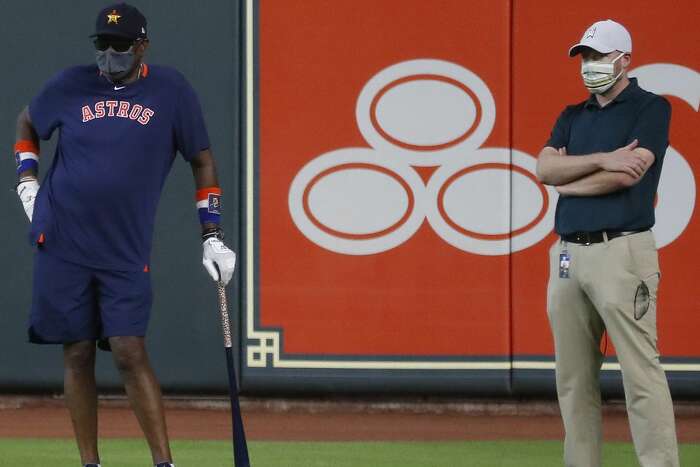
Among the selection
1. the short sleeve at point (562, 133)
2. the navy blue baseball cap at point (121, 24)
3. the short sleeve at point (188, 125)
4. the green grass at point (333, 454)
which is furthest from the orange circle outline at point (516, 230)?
the navy blue baseball cap at point (121, 24)

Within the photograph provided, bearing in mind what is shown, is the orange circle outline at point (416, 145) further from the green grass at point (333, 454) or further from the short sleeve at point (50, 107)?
the short sleeve at point (50, 107)

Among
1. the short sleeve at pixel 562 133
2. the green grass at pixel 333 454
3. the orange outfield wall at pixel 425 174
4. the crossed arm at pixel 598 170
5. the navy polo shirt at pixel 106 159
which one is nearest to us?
the crossed arm at pixel 598 170

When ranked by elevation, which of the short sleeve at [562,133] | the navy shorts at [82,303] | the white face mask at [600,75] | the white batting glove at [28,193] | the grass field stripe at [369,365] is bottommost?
the grass field stripe at [369,365]

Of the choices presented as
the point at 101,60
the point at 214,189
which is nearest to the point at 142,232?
the point at 214,189

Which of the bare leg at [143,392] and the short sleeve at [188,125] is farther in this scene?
Answer: the short sleeve at [188,125]

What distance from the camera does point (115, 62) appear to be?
185 inches

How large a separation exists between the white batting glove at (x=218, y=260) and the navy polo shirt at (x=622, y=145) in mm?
1184

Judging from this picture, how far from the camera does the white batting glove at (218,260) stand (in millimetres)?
4828

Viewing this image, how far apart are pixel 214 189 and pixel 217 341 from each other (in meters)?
2.45

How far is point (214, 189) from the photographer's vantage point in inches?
194

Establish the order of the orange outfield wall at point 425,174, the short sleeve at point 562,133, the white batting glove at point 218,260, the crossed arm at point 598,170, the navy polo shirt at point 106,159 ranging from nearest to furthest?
the crossed arm at point 598,170 → the navy polo shirt at point 106,159 → the white batting glove at point 218,260 → the short sleeve at point 562,133 → the orange outfield wall at point 425,174

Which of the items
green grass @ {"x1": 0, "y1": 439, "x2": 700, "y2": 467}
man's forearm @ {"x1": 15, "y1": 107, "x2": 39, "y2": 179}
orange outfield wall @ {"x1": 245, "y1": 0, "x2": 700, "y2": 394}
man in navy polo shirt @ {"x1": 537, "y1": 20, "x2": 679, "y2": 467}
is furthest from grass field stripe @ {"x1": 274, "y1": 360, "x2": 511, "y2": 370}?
man's forearm @ {"x1": 15, "y1": 107, "x2": 39, "y2": 179}

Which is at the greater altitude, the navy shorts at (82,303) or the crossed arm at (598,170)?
the crossed arm at (598,170)

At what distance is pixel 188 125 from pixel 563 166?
52.8 inches
